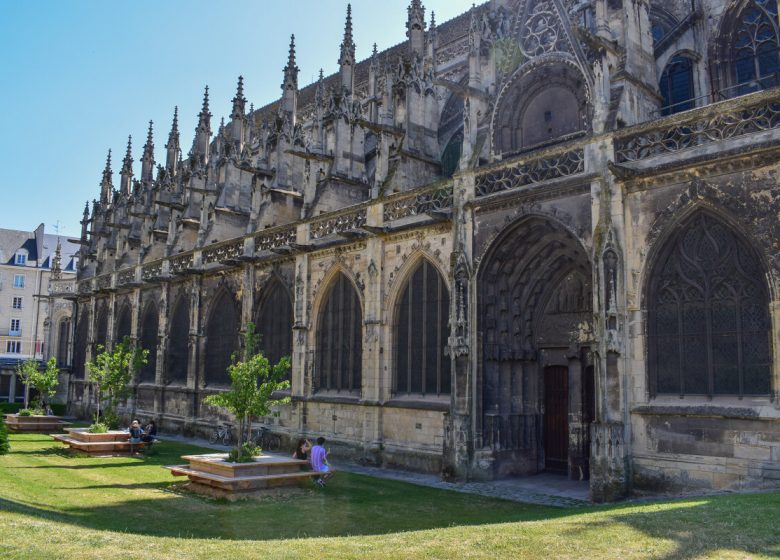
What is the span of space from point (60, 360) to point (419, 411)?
35617mm

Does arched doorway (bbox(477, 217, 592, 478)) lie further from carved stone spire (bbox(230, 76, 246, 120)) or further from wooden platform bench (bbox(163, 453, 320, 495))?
carved stone spire (bbox(230, 76, 246, 120))

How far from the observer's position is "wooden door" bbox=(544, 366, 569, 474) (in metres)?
16.2

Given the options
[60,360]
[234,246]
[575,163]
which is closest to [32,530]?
[575,163]

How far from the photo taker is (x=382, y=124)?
19.8m

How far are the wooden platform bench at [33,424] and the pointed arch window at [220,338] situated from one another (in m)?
6.21

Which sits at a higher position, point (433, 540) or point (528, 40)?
point (528, 40)

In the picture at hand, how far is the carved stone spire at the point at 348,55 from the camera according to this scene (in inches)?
965

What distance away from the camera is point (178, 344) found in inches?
1134

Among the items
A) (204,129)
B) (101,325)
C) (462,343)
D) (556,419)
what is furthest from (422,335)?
(101,325)

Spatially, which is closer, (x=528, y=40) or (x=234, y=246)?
(x=528, y=40)

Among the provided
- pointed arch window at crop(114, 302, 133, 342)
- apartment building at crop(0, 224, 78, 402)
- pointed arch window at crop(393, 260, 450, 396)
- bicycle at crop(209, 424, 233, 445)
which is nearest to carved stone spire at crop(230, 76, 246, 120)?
pointed arch window at crop(114, 302, 133, 342)

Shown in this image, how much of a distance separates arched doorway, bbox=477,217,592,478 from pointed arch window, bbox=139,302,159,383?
19736mm

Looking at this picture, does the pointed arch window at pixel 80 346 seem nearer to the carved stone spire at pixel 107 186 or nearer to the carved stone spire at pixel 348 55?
the carved stone spire at pixel 107 186

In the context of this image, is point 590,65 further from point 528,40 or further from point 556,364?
point 556,364
